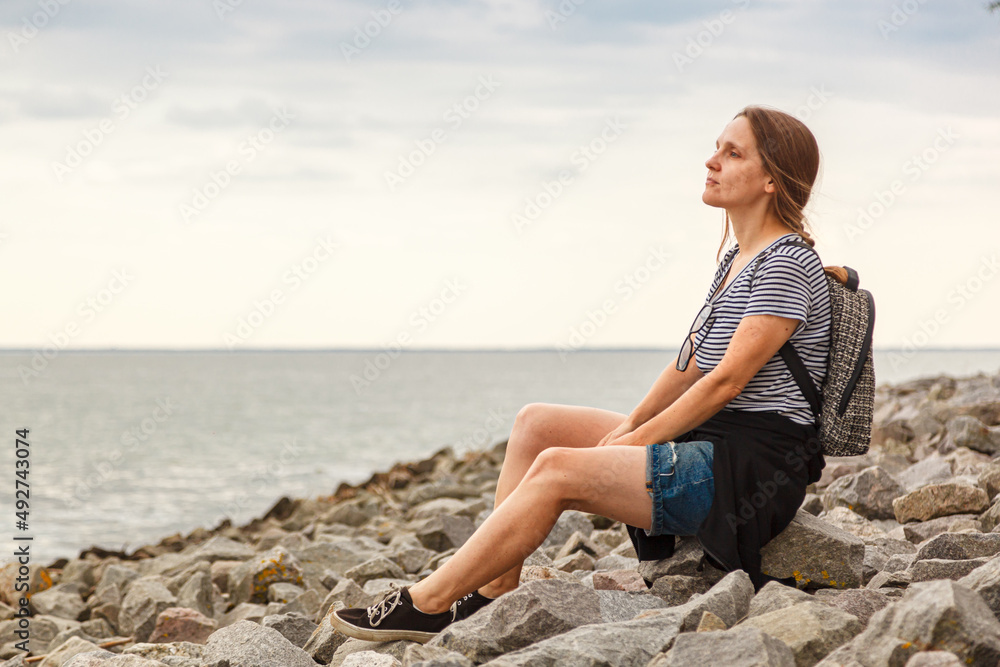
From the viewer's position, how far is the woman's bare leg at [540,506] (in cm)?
304

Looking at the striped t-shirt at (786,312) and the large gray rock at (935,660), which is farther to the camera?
the striped t-shirt at (786,312)

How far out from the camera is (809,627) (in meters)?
2.55

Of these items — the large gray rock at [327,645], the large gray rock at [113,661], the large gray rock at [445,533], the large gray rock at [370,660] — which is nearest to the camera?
the large gray rock at [370,660]

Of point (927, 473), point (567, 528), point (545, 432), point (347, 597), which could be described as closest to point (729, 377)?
point (545, 432)

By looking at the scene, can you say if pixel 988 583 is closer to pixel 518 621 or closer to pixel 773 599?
pixel 773 599

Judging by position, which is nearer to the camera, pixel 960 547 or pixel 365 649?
pixel 365 649

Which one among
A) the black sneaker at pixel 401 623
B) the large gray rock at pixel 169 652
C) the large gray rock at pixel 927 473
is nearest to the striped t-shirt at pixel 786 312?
the black sneaker at pixel 401 623

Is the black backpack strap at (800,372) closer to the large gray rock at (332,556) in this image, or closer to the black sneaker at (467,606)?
the black sneaker at (467,606)

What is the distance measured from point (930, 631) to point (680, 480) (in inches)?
39.5

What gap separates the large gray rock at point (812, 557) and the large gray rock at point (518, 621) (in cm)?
80

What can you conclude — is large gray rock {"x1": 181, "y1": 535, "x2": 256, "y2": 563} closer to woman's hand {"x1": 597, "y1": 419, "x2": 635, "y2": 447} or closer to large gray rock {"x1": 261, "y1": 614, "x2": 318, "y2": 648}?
large gray rock {"x1": 261, "y1": 614, "x2": 318, "y2": 648}

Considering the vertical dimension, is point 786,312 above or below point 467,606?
above

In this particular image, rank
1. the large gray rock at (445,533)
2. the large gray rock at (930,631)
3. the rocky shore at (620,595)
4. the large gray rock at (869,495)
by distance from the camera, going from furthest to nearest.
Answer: the large gray rock at (445,533) → the large gray rock at (869,495) → the rocky shore at (620,595) → the large gray rock at (930,631)

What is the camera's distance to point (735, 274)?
3.44 m
